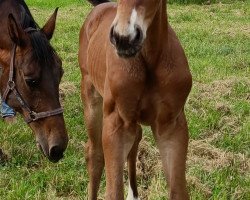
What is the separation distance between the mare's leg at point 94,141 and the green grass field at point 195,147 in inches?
8.5

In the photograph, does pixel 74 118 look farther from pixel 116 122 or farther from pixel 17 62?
pixel 116 122

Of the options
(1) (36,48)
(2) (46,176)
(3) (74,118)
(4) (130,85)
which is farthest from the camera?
(3) (74,118)

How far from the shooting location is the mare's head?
12.0ft

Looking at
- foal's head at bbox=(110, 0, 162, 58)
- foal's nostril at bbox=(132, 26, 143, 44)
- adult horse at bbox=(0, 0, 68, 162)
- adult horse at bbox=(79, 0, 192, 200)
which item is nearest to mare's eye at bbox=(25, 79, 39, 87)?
adult horse at bbox=(0, 0, 68, 162)

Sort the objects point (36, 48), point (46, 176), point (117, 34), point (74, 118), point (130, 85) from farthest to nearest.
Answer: point (74, 118) → point (46, 176) → point (36, 48) → point (130, 85) → point (117, 34)

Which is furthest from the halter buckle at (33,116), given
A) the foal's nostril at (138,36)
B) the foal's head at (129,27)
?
the foal's nostril at (138,36)

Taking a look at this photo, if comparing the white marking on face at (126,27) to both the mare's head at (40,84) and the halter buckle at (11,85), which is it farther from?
the halter buckle at (11,85)

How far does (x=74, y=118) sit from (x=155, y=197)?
76.0 inches

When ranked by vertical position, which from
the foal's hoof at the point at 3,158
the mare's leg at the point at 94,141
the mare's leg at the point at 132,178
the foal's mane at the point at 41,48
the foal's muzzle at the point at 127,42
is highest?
the foal's muzzle at the point at 127,42

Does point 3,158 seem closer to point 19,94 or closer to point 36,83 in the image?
point 19,94

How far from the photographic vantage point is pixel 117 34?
2320mm

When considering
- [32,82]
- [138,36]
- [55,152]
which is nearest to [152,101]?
[138,36]

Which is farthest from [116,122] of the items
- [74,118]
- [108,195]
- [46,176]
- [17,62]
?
[74,118]

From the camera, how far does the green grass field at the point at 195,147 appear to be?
13.1 ft
